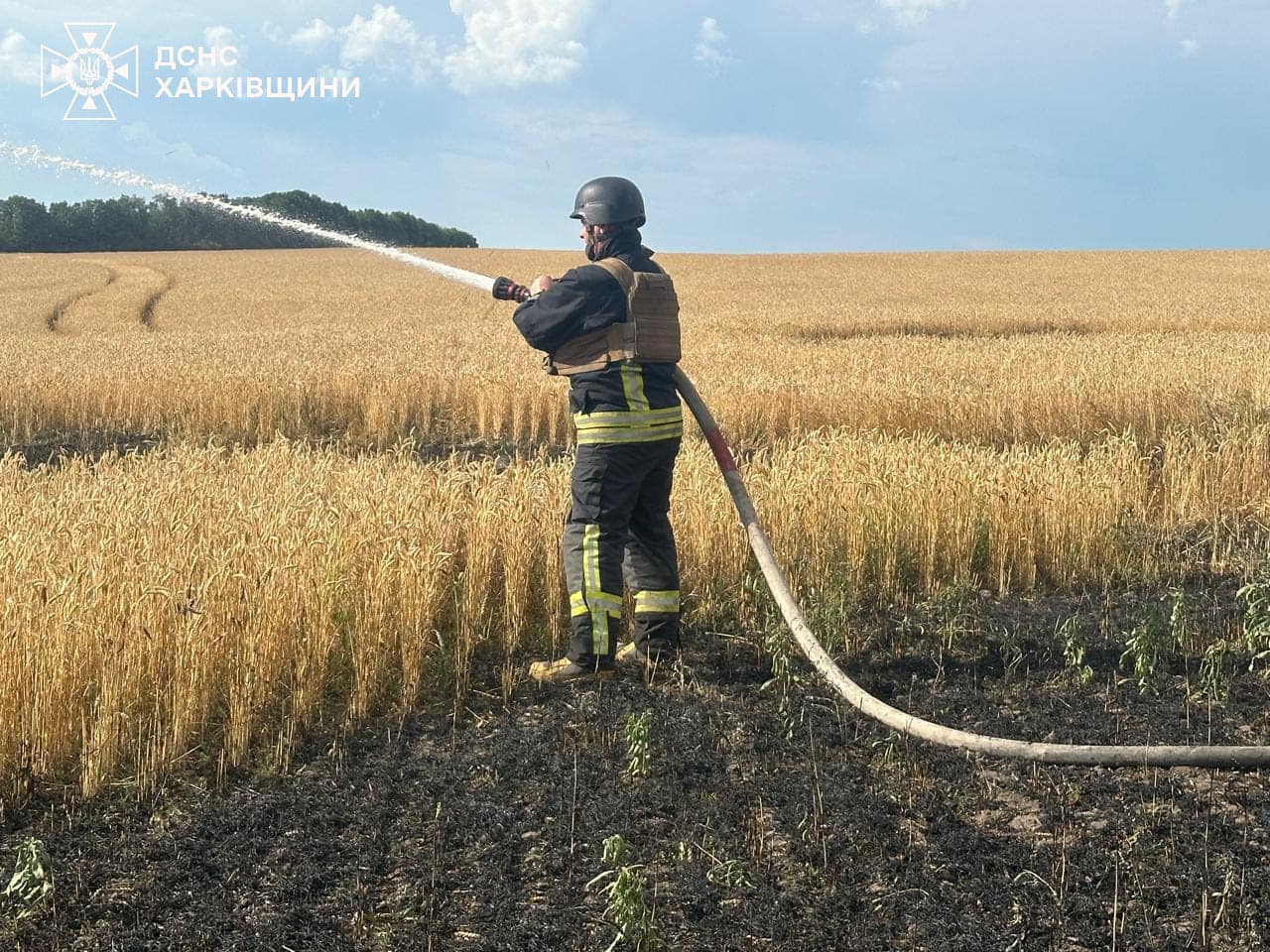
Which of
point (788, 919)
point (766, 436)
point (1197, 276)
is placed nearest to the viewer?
point (788, 919)

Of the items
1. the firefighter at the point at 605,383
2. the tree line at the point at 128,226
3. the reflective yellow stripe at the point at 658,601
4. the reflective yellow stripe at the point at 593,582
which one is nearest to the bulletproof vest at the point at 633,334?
the firefighter at the point at 605,383

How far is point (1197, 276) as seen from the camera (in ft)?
134

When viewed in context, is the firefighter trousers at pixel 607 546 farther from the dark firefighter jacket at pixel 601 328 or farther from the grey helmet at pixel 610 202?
the grey helmet at pixel 610 202

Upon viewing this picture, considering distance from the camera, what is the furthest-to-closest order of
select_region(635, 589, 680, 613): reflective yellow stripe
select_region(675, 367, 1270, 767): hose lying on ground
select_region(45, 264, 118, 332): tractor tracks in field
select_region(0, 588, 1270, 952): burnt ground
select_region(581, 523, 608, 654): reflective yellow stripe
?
1. select_region(45, 264, 118, 332): tractor tracks in field
2. select_region(635, 589, 680, 613): reflective yellow stripe
3. select_region(581, 523, 608, 654): reflective yellow stripe
4. select_region(675, 367, 1270, 767): hose lying on ground
5. select_region(0, 588, 1270, 952): burnt ground

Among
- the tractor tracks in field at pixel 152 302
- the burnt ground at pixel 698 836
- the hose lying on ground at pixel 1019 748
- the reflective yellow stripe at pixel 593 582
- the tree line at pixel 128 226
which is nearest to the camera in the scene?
the burnt ground at pixel 698 836

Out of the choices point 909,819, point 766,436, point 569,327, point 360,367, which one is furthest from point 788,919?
point 360,367

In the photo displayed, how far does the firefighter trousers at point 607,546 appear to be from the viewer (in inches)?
204

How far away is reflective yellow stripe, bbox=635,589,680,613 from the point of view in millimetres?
5496

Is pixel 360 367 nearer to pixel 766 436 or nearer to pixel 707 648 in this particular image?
pixel 766 436

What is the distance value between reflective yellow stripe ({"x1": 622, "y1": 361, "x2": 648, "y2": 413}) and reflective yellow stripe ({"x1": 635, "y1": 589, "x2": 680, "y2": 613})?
0.96 metres

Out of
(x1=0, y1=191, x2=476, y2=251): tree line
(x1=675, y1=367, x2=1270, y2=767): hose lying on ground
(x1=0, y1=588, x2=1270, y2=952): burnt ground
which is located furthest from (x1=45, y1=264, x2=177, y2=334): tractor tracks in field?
(x1=675, y1=367, x2=1270, y2=767): hose lying on ground

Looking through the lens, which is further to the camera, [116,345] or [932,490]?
[116,345]

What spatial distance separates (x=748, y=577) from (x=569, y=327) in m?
1.91

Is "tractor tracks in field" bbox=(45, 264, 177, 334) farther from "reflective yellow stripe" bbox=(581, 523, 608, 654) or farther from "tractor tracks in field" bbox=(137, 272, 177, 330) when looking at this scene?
"reflective yellow stripe" bbox=(581, 523, 608, 654)
